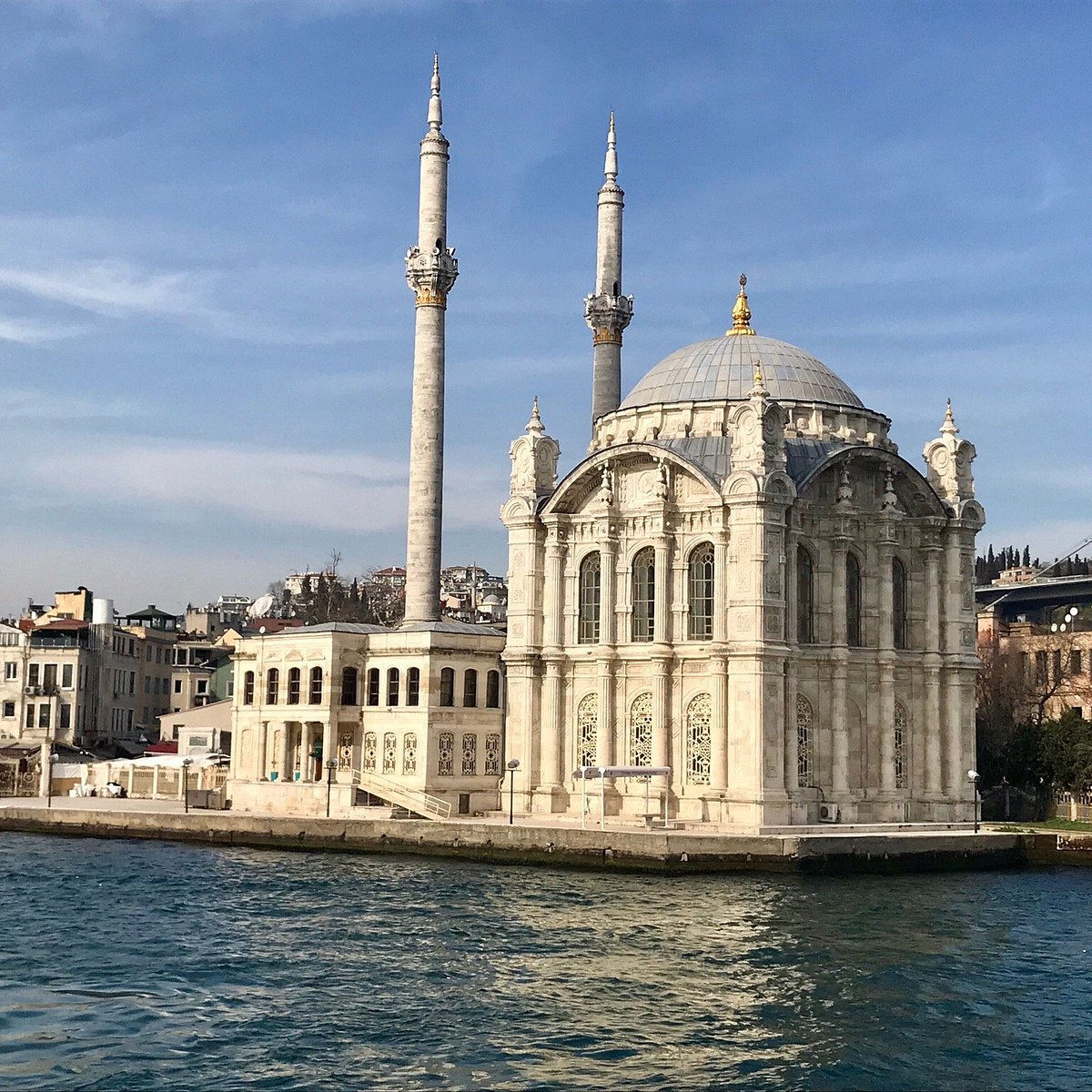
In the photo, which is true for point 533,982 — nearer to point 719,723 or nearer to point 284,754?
point 719,723

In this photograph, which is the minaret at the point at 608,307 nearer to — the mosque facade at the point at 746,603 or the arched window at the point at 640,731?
the mosque facade at the point at 746,603

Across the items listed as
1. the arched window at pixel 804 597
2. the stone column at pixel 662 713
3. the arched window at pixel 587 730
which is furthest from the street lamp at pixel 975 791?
the arched window at pixel 587 730

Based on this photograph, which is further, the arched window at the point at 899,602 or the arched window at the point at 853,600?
the arched window at the point at 899,602

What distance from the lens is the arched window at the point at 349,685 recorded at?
5378 cm

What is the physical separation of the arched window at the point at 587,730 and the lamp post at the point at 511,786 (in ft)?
6.58

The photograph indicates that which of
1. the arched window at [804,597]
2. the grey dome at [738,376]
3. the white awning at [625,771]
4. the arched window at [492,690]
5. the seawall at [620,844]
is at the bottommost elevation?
the seawall at [620,844]

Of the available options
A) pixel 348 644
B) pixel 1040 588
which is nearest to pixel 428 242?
pixel 348 644

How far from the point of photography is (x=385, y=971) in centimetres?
2766

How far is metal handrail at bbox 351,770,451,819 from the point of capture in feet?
164

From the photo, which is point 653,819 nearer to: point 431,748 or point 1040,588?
point 431,748

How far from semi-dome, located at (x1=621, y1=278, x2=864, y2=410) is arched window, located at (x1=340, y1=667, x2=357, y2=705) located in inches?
489

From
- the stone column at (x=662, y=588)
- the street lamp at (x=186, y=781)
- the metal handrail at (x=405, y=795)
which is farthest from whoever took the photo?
the street lamp at (x=186, y=781)

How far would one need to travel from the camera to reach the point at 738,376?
51594mm

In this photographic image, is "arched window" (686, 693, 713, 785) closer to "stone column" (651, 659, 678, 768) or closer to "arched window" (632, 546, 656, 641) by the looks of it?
"stone column" (651, 659, 678, 768)
